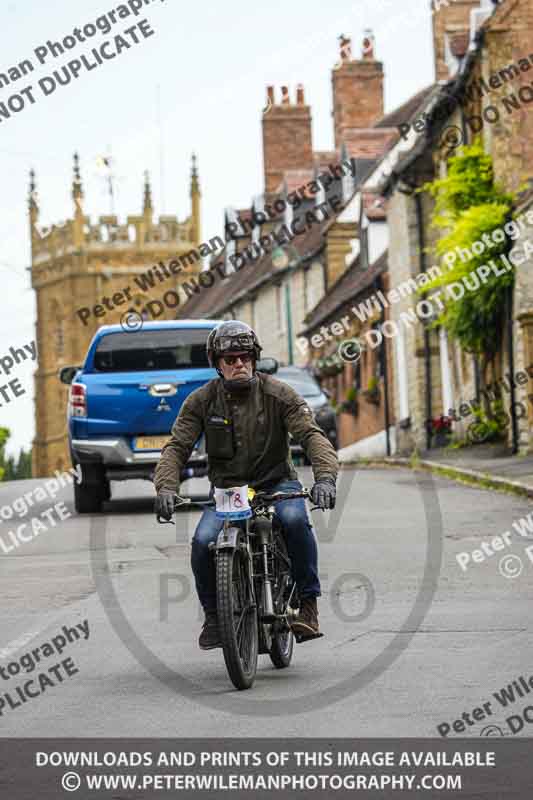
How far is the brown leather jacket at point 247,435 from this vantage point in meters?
8.23

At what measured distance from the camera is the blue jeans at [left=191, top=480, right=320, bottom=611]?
8039 mm

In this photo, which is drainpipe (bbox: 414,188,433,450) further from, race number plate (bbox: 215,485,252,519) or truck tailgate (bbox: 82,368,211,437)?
race number plate (bbox: 215,485,252,519)

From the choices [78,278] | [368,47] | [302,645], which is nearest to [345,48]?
[368,47]

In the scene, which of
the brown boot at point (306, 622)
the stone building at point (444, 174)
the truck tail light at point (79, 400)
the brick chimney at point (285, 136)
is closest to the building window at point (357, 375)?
the stone building at point (444, 174)

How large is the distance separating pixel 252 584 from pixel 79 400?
1167 centimetres

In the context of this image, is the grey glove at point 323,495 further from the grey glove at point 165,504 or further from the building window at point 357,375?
the building window at point 357,375

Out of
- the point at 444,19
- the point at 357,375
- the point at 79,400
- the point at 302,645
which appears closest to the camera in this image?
the point at 302,645

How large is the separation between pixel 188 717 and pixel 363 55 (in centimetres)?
5206

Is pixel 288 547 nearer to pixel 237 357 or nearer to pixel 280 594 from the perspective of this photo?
pixel 280 594

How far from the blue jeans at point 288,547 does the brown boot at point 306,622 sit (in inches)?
Answer: 2.0

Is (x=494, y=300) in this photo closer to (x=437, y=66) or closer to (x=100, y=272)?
(x=437, y=66)

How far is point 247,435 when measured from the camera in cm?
827

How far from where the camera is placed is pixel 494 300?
29031 mm
